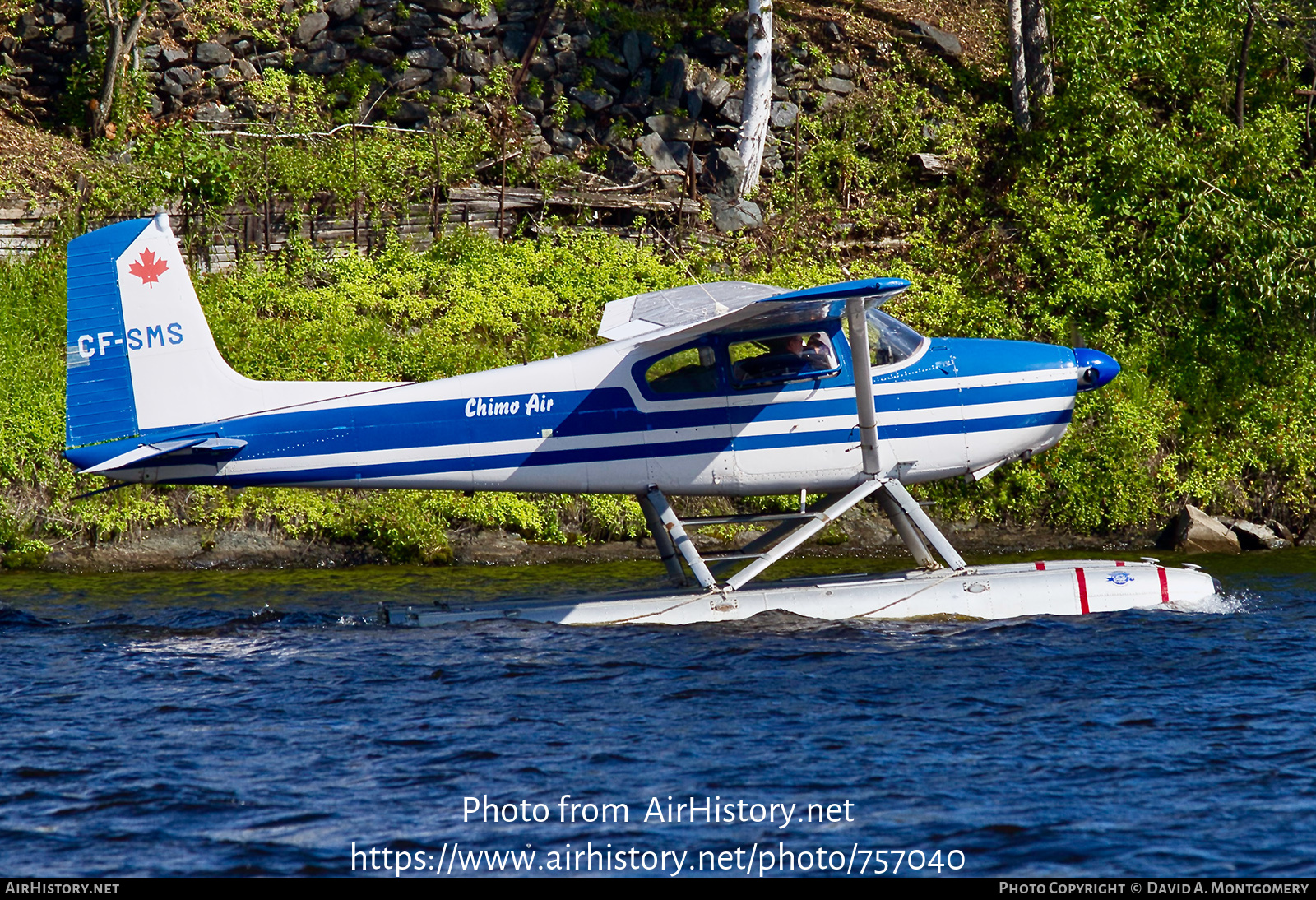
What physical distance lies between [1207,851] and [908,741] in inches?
85.6

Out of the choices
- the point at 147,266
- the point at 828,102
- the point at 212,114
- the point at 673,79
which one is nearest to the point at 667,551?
the point at 147,266

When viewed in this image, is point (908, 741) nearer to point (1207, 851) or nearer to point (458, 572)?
point (1207, 851)

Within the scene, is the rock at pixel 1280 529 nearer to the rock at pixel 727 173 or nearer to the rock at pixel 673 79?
the rock at pixel 727 173

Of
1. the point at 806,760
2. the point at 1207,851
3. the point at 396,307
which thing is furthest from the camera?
the point at 396,307

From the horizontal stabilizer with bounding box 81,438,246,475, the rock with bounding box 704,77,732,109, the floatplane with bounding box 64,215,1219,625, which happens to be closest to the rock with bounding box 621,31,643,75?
the rock with bounding box 704,77,732,109

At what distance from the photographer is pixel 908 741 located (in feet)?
28.2

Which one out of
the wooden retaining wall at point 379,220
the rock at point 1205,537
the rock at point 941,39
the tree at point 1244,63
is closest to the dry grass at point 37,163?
the wooden retaining wall at point 379,220

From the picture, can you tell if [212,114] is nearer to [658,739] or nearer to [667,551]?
[667,551]

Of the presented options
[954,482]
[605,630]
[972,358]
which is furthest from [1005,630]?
[954,482]

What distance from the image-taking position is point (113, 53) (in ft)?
69.3

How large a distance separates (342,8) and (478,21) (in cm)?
241

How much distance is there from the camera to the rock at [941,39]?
23.9m

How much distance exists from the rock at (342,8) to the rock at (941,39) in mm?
10245

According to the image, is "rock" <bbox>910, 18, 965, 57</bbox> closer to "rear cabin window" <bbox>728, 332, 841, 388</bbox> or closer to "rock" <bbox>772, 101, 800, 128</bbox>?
"rock" <bbox>772, 101, 800, 128</bbox>
